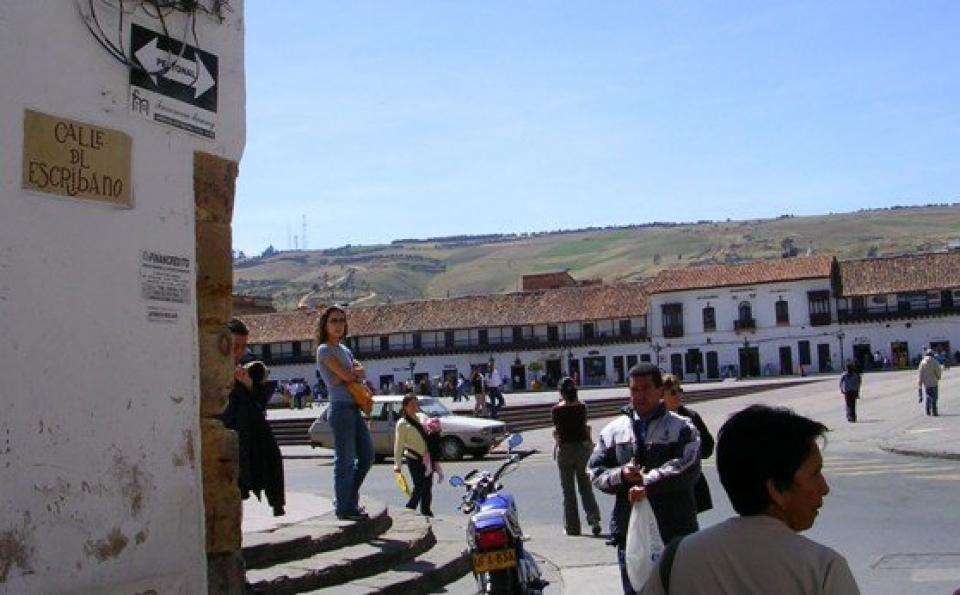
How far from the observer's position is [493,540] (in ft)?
20.5

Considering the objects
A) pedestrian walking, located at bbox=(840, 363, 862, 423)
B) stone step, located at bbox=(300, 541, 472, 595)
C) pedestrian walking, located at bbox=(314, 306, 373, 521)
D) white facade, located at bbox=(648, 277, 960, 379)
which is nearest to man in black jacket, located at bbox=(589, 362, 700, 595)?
stone step, located at bbox=(300, 541, 472, 595)

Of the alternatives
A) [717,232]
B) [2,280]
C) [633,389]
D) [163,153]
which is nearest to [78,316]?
[2,280]

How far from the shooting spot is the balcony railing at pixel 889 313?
66062 millimetres

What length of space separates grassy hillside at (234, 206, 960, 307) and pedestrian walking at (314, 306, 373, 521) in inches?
5416

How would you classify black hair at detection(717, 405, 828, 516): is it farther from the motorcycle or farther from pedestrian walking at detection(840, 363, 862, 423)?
pedestrian walking at detection(840, 363, 862, 423)

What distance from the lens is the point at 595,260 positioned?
171875 millimetres

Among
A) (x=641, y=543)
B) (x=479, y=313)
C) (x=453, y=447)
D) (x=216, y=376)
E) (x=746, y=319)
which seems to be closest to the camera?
(x=641, y=543)

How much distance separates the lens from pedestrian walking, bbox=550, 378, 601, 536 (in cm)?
1090

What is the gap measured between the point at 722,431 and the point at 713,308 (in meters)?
71.6

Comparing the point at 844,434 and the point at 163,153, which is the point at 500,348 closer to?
the point at 844,434

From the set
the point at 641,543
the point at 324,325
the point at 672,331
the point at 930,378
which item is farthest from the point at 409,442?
the point at 672,331

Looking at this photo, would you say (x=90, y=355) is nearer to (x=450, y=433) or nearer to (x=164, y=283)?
(x=164, y=283)

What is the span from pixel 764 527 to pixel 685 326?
71.6 m

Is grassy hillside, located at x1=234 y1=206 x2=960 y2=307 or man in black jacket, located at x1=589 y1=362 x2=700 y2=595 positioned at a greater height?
grassy hillside, located at x1=234 y1=206 x2=960 y2=307
